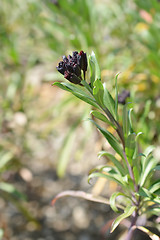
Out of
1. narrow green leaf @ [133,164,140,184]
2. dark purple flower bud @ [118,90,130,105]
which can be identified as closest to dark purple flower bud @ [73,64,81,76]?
narrow green leaf @ [133,164,140,184]

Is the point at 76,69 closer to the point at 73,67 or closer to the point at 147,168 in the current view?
the point at 73,67

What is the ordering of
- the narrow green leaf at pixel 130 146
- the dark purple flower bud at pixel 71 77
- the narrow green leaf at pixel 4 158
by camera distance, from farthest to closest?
the narrow green leaf at pixel 4 158 < the narrow green leaf at pixel 130 146 < the dark purple flower bud at pixel 71 77

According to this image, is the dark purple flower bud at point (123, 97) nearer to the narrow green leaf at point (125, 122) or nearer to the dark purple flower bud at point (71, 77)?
the narrow green leaf at point (125, 122)

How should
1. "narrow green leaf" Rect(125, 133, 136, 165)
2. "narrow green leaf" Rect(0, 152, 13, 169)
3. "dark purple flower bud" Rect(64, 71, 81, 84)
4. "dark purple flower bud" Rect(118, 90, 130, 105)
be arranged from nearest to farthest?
"dark purple flower bud" Rect(64, 71, 81, 84)
"narrow green leaf" Rect(125, 133, 136, 165)
"dark purple flower bud" Rect(118, 90, 130, 105)
"narrow green leaf" Rect(0, 152, 13, 169)

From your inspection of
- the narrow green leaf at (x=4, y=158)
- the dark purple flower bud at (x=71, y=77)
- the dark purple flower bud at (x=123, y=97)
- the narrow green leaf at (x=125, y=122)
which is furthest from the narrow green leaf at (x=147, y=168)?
the narrow green leaf at (x=4, y=158)

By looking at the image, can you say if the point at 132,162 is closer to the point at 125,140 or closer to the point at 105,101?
the point at 125,140

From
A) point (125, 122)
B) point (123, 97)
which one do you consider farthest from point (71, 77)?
point (123, 97)

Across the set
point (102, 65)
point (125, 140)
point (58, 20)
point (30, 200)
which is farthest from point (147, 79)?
point (30, 200)

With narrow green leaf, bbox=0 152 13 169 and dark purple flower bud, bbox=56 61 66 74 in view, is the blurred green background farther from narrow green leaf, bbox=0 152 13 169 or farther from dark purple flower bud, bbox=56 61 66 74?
dark purple flower bud, bbox=56 61 66 74
